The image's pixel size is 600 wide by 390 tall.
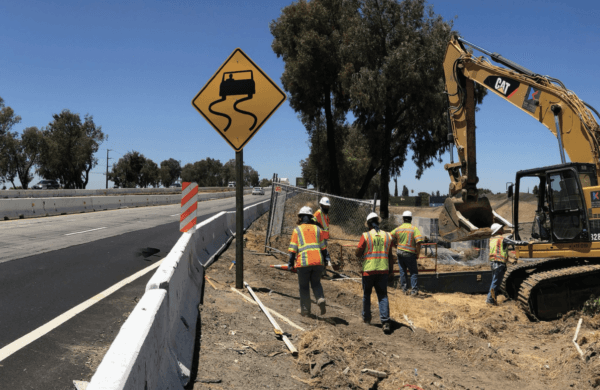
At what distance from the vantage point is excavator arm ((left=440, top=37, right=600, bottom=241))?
9680mm

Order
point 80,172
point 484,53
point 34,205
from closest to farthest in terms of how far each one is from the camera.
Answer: point 484,53, point 34,205, point 80,172

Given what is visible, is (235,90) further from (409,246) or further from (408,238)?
(409,246)

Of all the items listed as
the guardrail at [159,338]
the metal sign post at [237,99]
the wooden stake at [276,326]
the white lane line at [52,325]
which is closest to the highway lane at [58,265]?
the white lane line at [52,325]

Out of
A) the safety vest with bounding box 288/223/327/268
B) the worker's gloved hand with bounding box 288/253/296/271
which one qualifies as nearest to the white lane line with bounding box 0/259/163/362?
the worker's gloved hand with bounding box 288/253/296/271

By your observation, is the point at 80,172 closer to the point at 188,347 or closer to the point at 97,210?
the point at 97,210

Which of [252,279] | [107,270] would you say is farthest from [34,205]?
[252,279]

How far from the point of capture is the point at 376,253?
8.10 meters

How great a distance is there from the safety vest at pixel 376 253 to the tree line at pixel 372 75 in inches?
740

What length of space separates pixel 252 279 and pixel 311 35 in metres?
23.0

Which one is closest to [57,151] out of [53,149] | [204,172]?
[53,149]

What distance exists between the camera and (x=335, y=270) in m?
13.3

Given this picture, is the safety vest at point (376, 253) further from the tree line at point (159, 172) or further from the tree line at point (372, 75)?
the tree line at point (159, 172)

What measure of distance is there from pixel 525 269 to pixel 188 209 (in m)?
7.90

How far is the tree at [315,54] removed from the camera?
2936cm
